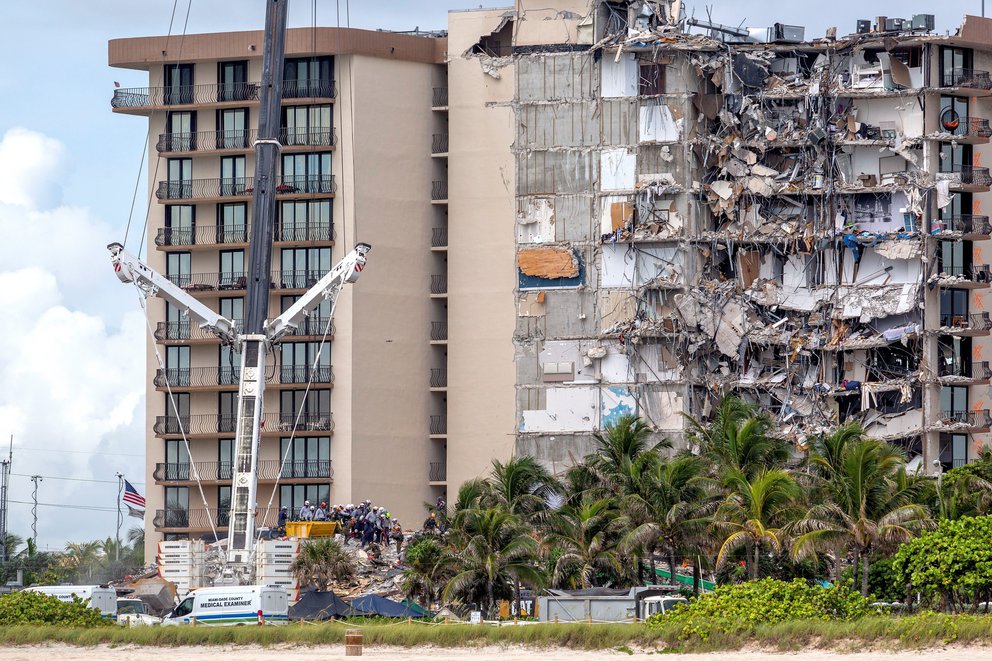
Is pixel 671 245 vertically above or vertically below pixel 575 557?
above

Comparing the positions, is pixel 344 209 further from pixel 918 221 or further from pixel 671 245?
pixel 918 221

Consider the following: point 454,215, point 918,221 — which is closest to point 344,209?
point 454,215

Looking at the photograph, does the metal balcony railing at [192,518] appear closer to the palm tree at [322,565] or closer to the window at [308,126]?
the palm tree at [322,565]

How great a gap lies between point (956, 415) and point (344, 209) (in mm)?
32756

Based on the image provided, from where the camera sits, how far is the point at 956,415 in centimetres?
9538

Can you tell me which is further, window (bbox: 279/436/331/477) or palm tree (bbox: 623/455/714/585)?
window (bbox: 279/436/331/477)

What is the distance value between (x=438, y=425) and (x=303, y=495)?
8.03m

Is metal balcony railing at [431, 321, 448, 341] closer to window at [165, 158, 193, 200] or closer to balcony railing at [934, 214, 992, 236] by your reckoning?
window at [165, 158, 193, 200]

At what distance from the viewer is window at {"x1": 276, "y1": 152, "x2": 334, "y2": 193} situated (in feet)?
328

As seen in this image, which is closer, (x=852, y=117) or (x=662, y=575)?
(x=662, y=575)

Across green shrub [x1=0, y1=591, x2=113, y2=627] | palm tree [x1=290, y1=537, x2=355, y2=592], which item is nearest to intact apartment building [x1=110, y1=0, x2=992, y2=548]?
palm tree [x1=290, y1=537, x2=355, y2=592]

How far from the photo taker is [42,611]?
65.4 meters

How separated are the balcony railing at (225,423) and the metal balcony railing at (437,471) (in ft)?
19.0

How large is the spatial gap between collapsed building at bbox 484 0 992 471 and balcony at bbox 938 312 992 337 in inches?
7.2
